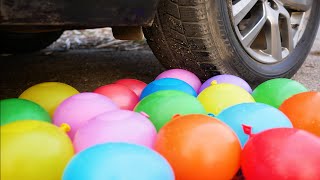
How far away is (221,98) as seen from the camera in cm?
159

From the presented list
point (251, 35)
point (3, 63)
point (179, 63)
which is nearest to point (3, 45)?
point (3, 63)

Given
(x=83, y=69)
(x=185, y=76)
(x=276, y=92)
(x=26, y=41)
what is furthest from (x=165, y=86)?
(x=26, y=41)

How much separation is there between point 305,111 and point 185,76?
28.0 inches

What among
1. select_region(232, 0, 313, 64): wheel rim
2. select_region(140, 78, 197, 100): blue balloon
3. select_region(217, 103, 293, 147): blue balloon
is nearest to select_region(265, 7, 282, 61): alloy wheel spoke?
select_region(232, 0, 313, 64): wheel rim

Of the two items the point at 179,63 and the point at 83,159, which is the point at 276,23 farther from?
the point at 83,159

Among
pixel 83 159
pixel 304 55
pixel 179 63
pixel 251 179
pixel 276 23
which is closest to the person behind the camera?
pixel 83 159

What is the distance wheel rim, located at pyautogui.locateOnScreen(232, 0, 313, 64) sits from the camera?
2.21 metres

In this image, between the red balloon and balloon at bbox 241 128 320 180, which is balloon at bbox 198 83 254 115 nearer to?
the red balloon

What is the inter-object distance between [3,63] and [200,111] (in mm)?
2225

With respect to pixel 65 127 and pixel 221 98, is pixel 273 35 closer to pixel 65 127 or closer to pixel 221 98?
pixel 221 98

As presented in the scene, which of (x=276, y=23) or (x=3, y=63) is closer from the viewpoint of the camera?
(x=276, y=23)

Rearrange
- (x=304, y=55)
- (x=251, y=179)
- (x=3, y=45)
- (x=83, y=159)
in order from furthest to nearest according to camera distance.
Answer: (x=3, y=45) < (x=304, y=55) < (x=251, y=179) < (x=83, y=159)

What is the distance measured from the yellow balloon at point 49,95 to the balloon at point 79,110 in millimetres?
165

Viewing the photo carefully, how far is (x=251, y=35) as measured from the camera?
224cm
